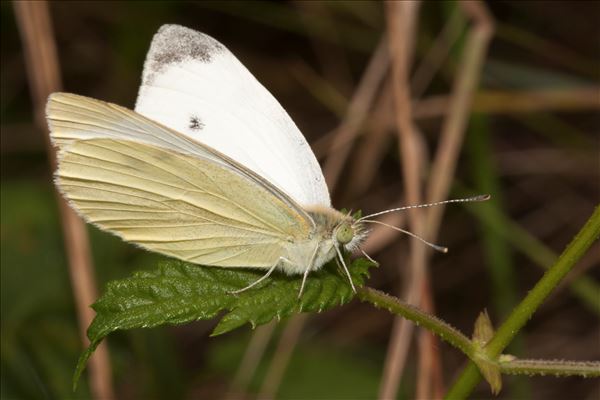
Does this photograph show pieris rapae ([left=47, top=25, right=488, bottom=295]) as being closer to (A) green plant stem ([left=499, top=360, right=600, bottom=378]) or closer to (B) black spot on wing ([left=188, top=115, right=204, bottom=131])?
(B) black spot on wing ([left=188, top=115, right=204, bottom=131])

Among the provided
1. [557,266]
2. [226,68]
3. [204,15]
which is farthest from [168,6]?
[557,266]

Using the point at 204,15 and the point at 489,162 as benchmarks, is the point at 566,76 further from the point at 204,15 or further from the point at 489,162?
the point at 204,15

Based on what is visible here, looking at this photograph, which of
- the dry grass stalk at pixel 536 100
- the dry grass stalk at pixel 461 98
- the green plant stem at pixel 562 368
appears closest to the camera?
the green plant stem at pixel 562 368

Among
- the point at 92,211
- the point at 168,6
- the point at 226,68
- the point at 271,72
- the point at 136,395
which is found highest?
the point at 168,6

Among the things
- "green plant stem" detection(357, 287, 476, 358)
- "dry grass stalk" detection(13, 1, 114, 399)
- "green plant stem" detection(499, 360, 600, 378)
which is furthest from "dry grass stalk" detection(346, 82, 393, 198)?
"green plant stem" detection(499, 360, 600, 378)

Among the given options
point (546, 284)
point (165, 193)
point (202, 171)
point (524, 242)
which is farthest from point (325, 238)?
point (524, 242)

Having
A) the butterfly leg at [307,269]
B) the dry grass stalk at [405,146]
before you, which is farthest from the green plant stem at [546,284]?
the dry grass stalk at [405,146]

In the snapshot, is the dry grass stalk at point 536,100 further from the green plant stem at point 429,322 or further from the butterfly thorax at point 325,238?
the green plant stem at point 429,322
